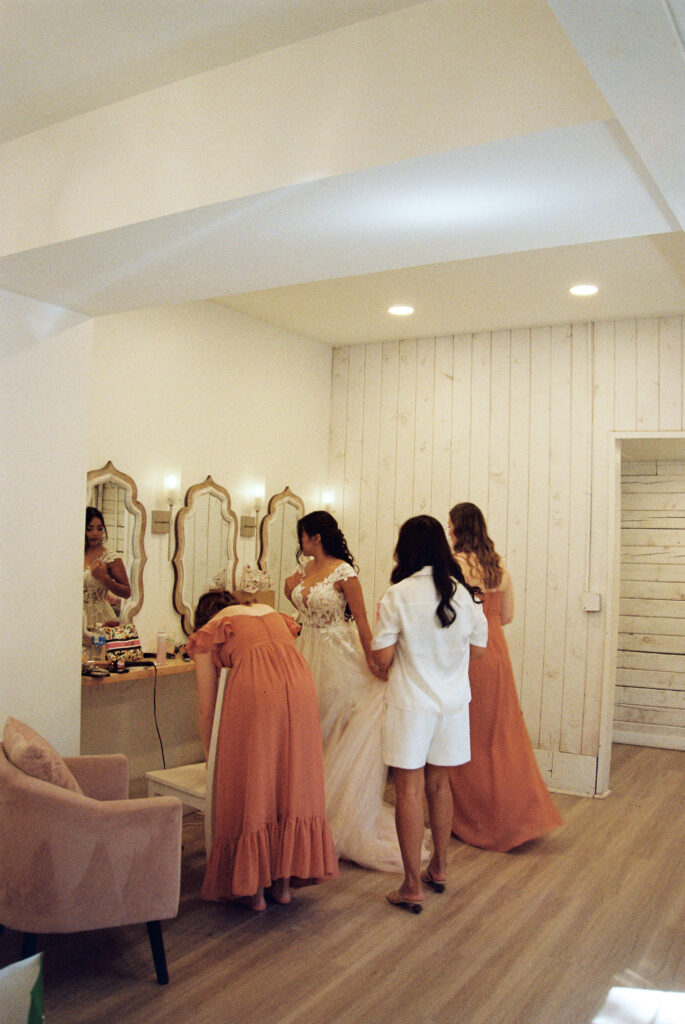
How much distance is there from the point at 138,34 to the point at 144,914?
258 centimetres

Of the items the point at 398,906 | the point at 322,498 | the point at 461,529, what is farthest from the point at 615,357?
the point at 398,906

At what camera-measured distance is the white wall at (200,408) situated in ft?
15.5

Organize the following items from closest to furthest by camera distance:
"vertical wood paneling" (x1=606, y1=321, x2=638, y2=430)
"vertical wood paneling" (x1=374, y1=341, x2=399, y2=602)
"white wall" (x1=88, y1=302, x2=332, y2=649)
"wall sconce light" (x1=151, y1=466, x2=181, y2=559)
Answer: "white wall" (x1=88, y1=302, x2=332, y2=649) → "wall sconce light" (x1=151, y1=466, x2=181, y2=559) → "vertical wood paneling" (x1=606, y1=321, x2=638, y2=430) → "vertical wood paneling" (x1=374, y1=341, x2=399, y2=602)

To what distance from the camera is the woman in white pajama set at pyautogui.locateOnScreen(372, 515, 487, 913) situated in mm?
3500

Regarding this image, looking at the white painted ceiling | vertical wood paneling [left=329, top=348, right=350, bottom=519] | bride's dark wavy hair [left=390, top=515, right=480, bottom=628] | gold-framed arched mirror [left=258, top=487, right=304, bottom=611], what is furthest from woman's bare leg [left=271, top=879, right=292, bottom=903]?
vertical wood paneling [left=329, top=348, right=350, bottom=519]

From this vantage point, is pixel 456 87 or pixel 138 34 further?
pixel 138 34

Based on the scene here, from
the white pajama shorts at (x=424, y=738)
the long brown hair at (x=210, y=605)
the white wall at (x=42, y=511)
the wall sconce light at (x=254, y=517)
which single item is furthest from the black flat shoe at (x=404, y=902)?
the wall sconce light at (x=254, y=517)

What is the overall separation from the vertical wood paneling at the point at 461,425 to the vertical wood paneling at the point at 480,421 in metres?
0.03

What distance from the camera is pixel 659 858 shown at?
420 centimetres

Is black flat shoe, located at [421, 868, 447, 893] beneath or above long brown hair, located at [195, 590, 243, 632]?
beneath

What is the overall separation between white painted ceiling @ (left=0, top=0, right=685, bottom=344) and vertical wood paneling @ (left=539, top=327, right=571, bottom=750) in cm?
273

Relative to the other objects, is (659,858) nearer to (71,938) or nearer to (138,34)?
(71,938)

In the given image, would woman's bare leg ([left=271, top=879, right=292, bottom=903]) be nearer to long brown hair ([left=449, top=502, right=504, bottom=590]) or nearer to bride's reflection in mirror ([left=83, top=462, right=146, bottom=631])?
bride's reflection in mirror ([left=83, top=462, right=146, bottom=631])

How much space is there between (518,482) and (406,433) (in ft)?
2.94
